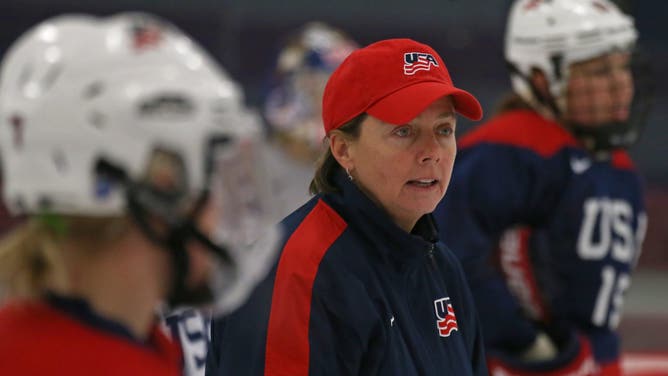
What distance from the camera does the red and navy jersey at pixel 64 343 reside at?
1.29m

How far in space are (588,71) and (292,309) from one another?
1888 mm

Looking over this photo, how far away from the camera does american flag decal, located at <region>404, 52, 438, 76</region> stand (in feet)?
6.79

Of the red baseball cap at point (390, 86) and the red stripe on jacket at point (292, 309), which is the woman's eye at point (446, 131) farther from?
the red stripe on jacket at point (292, 309)

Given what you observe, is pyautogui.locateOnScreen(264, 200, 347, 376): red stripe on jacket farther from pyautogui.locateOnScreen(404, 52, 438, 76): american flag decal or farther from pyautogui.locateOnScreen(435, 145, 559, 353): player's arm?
pyautogui.locateOnScreen(435, 145, 559, 353): player's arm

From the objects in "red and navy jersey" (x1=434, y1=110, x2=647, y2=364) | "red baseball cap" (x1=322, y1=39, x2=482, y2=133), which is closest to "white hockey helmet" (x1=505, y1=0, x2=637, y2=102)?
"red and navy jersey" (x1=434, y1=110, x2=647, y2=364)

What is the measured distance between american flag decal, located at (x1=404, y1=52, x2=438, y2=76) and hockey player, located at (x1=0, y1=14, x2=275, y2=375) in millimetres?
680

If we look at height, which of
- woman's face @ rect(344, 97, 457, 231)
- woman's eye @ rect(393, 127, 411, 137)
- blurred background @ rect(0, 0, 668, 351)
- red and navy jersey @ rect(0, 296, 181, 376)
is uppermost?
red and navy jersey @ rect(0, 296, 181, 376)

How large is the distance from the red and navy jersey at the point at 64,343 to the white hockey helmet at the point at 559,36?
2.46m

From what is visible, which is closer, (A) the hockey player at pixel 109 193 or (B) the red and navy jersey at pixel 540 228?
(A) the hockey player at pixel 109 193

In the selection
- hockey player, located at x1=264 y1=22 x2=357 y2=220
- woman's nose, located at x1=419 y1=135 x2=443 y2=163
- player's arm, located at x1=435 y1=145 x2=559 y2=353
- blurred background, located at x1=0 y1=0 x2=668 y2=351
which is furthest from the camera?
blurred background, located at x1=0 y1=0 x2=668 y2=351

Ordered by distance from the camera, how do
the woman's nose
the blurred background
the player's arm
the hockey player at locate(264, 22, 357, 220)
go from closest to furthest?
1. the woman's nose
2. the player's arm
3. the hockey player at locate(264, 22, 357, 220)
4. the blurred background

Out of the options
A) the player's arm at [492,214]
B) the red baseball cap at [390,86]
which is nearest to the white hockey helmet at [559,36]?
the player's arm at [492,214]

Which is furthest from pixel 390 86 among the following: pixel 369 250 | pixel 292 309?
pixel 292 309

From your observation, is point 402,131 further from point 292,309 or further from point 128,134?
point 128,134
